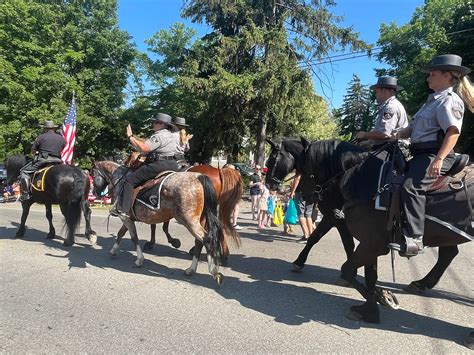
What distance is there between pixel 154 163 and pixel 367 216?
3614mm

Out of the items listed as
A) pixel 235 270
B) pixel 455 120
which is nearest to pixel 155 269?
pixel 235 270

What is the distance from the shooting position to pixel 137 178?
6211 millimetres

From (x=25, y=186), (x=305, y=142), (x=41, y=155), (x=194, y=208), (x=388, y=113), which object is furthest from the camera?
(x=41, y=155)

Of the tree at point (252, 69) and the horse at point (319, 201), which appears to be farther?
the tree at point (252, 69)

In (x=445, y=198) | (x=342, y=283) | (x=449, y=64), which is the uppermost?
(x=449, y=64)

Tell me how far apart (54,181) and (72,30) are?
2026 cm

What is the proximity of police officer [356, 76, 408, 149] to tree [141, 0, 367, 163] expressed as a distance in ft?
46.0

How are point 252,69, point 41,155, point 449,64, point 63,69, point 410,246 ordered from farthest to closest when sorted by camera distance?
1. point 63,69
2. point 252,69
3. point 41,155
4. point 410,246
5. point 449,64

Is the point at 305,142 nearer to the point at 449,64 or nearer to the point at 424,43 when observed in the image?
the point at 449,64

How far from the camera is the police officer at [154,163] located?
243 inches

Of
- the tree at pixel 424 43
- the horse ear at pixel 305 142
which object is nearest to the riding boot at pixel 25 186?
the horse ear at pixel 305 142

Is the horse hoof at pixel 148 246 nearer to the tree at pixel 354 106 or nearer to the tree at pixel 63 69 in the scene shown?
the tree at pixel 63 69

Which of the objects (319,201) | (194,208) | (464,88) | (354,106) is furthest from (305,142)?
(354,106)

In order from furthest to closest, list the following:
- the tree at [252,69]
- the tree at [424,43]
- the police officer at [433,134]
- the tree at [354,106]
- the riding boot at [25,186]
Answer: the tree at [354,106] → the tree at [424,43] → the tree at [252,69] → the riding boot at [25,186] → the police officer at [433,134]
